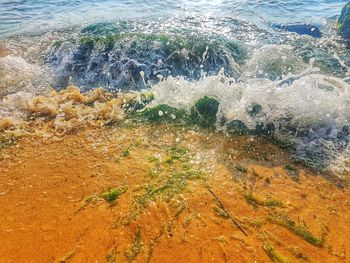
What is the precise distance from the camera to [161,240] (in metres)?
3.28

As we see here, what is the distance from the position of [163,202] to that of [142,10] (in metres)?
9.83

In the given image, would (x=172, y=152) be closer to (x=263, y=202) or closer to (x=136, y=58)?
(x=263, y=202)

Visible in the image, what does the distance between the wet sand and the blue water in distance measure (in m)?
7.26

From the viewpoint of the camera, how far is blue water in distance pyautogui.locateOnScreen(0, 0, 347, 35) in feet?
36.2

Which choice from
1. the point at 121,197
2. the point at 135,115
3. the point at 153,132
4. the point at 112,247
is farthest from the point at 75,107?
the point at 112,247

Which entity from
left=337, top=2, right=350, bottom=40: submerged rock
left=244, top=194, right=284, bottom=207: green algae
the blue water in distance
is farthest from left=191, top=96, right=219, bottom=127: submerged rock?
the blue water in distance

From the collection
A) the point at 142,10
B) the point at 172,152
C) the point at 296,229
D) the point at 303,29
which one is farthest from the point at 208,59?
the point at 296,229

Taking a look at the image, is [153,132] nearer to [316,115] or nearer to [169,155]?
[169,155]

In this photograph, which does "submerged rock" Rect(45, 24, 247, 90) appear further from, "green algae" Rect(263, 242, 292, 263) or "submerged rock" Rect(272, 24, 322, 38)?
"green algae" Rect(263, 242, 292, 263)

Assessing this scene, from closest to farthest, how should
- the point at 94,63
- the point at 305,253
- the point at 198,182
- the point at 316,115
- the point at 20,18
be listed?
the point at 305,253 < the point at 198,182 < the point at 316,115 < the point at 94,63 < the point at 20,18

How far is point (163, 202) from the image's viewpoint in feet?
12.3

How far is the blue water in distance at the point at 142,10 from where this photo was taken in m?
11.0

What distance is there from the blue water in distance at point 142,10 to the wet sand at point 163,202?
7.26m

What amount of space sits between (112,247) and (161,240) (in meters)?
0.48
